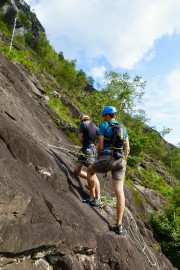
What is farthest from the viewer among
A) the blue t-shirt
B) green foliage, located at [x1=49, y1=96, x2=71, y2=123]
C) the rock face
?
green foliage, located at [x1=49, y1=96, x2=71, y2=123]

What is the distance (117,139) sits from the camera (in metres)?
8.34

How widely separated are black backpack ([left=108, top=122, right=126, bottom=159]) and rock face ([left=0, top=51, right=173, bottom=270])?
177cm

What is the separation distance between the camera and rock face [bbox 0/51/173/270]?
555 cm

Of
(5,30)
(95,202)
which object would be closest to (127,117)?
(95,202)

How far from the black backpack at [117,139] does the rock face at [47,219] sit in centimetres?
177

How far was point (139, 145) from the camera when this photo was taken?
4578 cm

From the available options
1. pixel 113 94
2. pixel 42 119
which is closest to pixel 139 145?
pixel 113 94

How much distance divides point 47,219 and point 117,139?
Answer: 10.6 feet

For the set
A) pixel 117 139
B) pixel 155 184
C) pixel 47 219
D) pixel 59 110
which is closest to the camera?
pixel 47 219

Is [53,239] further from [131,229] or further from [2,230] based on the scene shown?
[131,229]

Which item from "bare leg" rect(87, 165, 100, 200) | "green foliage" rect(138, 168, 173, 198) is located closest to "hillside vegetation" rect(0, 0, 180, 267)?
"green foliage" rect(138, 168, 173, 198)

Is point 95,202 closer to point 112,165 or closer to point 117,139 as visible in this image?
point 112,165

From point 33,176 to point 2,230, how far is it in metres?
2.18

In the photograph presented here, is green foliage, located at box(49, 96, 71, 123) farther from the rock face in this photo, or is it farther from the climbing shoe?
the rock face
